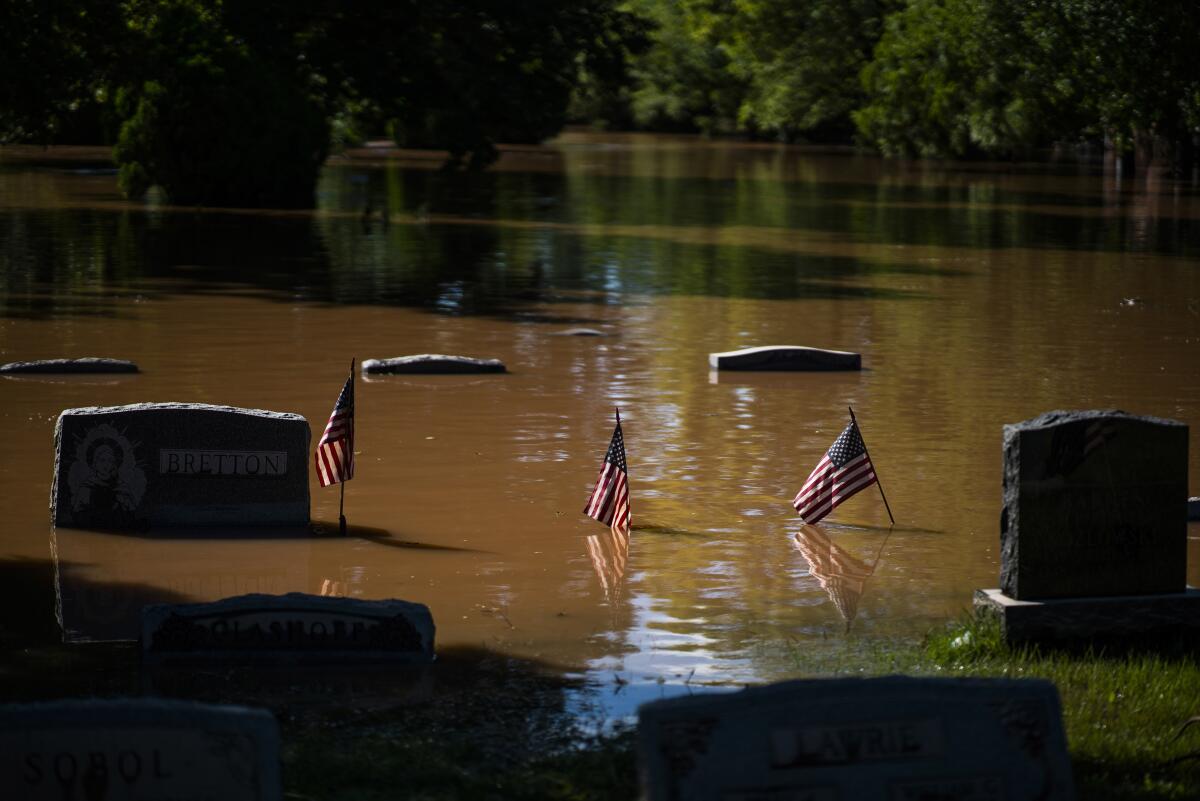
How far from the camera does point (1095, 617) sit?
8891 mm

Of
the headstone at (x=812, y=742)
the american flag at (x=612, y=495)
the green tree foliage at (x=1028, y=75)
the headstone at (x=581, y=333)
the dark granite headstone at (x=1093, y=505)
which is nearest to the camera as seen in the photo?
the headstone at (x=812, y=742)

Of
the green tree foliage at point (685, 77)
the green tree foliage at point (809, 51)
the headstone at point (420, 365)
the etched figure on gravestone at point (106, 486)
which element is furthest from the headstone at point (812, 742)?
the green tree foliage at point (685, 77)

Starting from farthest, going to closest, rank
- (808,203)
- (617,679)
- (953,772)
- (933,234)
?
(808,203), (933,234), (617,679), (953,772)

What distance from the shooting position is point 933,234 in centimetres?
3584

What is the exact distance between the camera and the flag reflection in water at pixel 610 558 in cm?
1042

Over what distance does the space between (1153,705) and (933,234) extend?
28.7m

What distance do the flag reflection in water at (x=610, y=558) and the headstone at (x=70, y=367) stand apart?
24.1ft

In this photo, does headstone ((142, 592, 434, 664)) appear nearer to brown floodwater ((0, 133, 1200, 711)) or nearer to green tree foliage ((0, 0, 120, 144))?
brown floodwater ((0, 133, 1200, 711))

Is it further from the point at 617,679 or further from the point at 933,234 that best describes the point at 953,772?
→ the point at 933,234

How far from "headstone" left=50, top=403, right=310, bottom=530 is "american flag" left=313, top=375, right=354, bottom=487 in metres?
0.30

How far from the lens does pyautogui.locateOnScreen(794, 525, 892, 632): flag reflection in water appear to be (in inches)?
404

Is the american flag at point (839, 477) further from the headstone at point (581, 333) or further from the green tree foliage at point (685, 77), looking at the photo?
the green tree foliage at point (685, 77)

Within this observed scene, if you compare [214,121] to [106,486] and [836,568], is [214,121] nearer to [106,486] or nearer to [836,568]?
[106,486]

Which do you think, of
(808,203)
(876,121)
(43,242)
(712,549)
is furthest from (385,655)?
(876,121)
